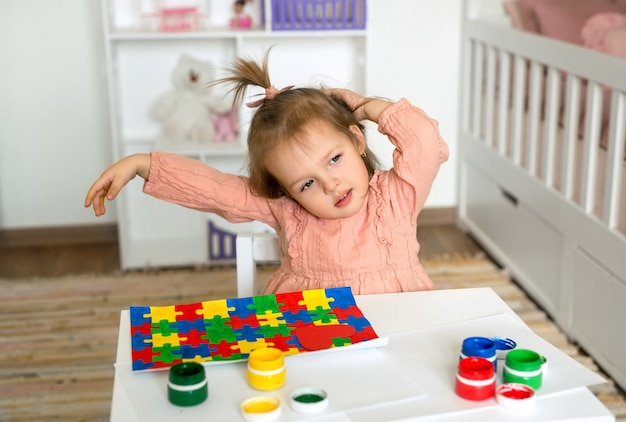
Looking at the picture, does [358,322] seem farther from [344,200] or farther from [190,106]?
[190,106]

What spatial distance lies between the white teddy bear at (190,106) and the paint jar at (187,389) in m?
1.98

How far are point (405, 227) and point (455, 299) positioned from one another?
0.71 feet

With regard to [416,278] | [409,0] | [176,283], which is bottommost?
[176,283]

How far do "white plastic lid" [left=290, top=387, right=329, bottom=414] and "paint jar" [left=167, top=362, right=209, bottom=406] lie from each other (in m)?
0.10

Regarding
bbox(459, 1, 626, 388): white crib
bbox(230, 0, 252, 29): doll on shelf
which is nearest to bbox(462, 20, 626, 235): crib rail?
bbox(459, 1, 626, 388): white crib

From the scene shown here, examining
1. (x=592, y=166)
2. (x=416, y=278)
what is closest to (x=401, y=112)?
(x=416, y=278)

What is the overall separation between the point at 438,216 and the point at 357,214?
76.3 inches

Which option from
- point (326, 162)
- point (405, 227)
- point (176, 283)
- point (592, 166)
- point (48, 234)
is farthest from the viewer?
point (48, 234)

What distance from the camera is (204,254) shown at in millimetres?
2932

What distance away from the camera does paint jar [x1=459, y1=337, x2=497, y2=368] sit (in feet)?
3.24

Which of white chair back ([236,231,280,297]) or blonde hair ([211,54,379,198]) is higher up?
blonde hair ([211,54,379,198])

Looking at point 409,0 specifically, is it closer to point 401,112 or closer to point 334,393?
point 401,112

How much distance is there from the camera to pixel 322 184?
4.26ft

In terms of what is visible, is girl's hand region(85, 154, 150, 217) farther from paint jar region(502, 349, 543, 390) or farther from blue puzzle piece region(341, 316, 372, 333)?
paint jar region(502, 349, 543, 390)
